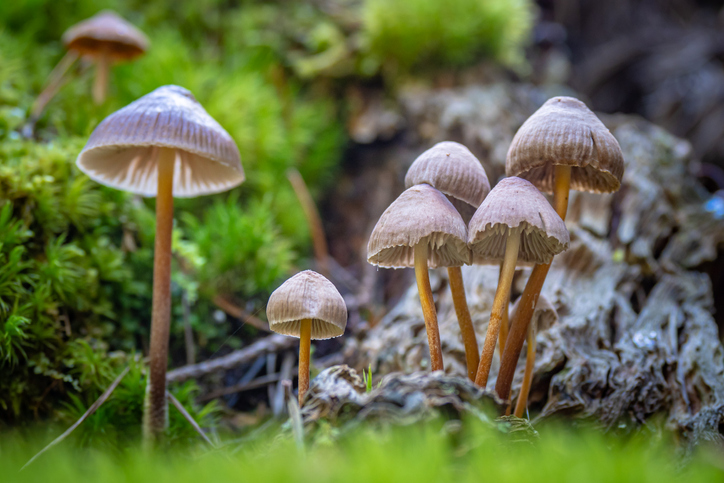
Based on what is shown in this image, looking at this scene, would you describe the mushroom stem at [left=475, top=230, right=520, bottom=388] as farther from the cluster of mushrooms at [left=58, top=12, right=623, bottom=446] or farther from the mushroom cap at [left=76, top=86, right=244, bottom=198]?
the mushroom cap at [left=76, top=86, right=244, bottom=198]

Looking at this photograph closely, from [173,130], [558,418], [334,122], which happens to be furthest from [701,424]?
[334,122]

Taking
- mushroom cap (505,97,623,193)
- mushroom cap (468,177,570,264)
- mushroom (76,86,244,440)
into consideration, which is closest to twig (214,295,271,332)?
mushroom (76,86,244,440)

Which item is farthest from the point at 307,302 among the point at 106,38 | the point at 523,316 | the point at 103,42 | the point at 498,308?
the point at 103,42

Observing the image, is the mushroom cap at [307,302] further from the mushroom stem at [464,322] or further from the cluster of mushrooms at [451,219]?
the mushroom stem at [464,322]

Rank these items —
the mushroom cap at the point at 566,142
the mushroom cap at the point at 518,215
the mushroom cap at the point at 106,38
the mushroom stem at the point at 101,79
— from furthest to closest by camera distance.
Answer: the mushroom stem at the point at 101,79, the mushroom cap at the point at 106,38, the mushroom cap at the point at 566,142, the mushroom cap at the point at 518,215

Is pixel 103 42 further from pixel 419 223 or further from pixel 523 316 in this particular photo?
pixel 523 316

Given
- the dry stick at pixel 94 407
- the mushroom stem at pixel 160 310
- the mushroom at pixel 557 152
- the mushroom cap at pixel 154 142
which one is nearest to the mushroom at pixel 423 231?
the mushroom at pixel 557 152
